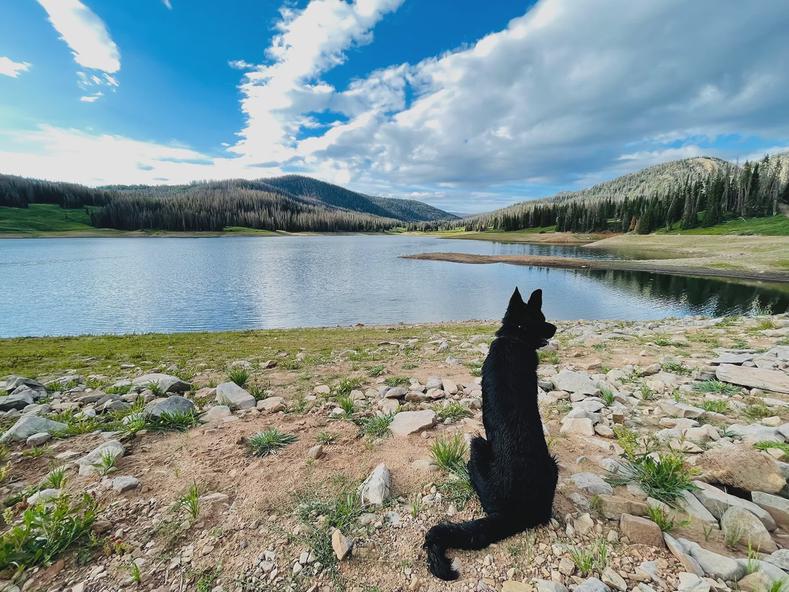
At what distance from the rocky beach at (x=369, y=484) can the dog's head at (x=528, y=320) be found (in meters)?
1.65

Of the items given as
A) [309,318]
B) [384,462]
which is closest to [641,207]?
[309,318]

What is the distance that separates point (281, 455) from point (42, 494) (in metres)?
2.30

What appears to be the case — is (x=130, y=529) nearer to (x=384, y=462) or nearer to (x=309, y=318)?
(x=384, y=462)

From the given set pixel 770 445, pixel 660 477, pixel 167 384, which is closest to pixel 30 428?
pixel 167 384

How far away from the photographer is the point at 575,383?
21.8 ft

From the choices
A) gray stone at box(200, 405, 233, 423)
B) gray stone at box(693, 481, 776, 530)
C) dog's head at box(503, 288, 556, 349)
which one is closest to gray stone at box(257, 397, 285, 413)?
gray stone at box(200, 405, 233, 423)

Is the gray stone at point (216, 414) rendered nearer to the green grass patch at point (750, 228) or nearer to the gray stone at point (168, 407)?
the gray stone at point (168, 407)

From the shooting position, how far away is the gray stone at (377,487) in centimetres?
353

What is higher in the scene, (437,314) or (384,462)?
(384,462)

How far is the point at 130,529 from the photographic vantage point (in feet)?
10.4

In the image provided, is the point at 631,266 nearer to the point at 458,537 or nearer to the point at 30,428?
the point at 458,537

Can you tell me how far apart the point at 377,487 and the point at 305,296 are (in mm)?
32706

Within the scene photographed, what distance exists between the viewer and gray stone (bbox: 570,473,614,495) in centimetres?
353

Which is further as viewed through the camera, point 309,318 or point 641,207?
point 641,207
